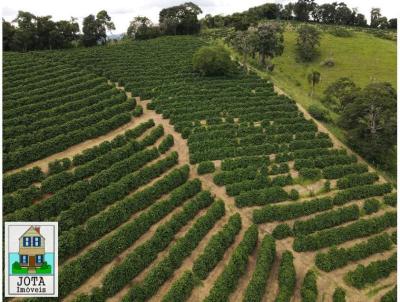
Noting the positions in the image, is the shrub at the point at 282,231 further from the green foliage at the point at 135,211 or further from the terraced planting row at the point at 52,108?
the terraced planting row at the point at 52,108

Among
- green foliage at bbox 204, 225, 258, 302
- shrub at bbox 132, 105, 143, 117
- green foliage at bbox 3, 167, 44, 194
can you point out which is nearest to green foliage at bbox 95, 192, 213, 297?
green foliage at bbox 204, 225, 258, 302

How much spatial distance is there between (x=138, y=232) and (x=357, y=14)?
110532 mm

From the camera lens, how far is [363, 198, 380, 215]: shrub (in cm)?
2773

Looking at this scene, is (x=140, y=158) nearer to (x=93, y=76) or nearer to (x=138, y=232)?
(x=138, y=232)

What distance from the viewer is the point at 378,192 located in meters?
29.5

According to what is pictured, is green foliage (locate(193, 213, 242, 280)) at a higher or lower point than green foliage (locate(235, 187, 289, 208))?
lower

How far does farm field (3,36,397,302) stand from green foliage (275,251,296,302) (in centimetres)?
10

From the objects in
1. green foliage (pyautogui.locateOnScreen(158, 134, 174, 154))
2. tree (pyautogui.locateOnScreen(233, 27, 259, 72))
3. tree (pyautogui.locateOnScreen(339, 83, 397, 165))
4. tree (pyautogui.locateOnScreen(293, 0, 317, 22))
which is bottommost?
green foliage (pyautogui.locateOnScreen(158, 134, 174, 154))

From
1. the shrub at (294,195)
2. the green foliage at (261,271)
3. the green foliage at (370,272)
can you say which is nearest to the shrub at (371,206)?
the green foliage at (370,272)

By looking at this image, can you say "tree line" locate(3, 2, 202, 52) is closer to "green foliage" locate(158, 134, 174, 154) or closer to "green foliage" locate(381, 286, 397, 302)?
"green foliage" locate(158, 134, 174, 154)

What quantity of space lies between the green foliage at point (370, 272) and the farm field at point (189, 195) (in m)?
0.11

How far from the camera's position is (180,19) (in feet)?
252

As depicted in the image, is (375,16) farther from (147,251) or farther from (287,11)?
(147,251)

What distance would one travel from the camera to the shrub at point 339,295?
20.9 meters
